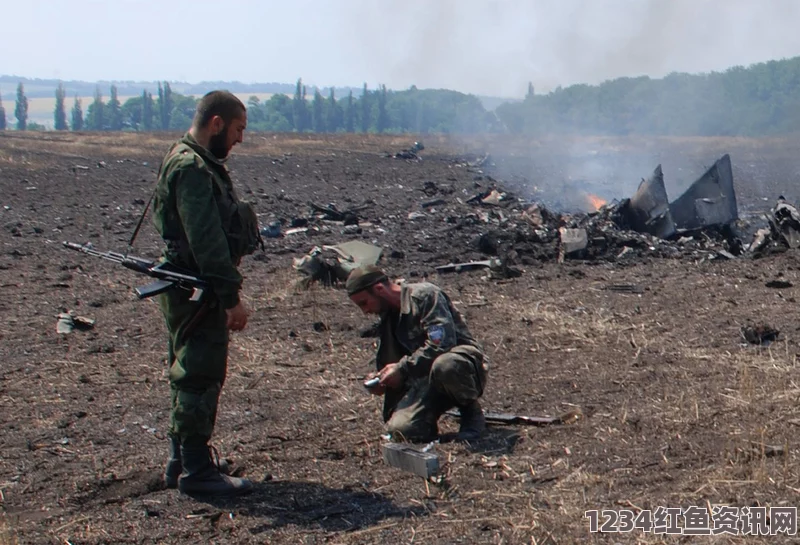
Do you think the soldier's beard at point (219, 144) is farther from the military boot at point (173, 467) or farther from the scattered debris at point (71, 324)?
the scattered debris at point (71, 324)

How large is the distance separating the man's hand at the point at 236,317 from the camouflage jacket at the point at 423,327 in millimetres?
1247

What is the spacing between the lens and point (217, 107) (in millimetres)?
4680

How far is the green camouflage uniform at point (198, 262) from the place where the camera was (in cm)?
449

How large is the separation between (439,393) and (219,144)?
190 cm

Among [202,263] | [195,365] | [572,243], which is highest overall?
[202,263]

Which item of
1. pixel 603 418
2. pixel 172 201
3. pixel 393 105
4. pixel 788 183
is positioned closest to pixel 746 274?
pixel 603 418

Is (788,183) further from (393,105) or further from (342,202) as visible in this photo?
(393,105)

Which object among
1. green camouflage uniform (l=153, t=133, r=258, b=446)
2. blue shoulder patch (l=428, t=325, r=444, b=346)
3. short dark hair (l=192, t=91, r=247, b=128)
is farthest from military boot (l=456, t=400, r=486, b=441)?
short dark hair (l=192, t=91, r=247, b=128)

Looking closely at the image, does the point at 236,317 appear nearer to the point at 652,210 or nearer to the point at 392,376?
the point at 392,376

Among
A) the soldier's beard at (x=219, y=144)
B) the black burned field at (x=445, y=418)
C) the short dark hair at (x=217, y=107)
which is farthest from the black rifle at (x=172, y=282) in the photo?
the black burned field at (x=445, y=418)

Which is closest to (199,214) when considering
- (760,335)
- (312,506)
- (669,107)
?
(312,506)

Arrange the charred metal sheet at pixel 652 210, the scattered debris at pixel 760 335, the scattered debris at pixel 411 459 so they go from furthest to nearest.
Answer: the charred metal sheet at pixel 652 210
the scattered debris at pixel 760 335
the scattered debris at pixel 411 459

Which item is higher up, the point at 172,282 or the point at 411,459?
the point at 172,282

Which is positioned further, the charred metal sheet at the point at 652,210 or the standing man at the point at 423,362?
the charred metal sheet at the point at 652,210
